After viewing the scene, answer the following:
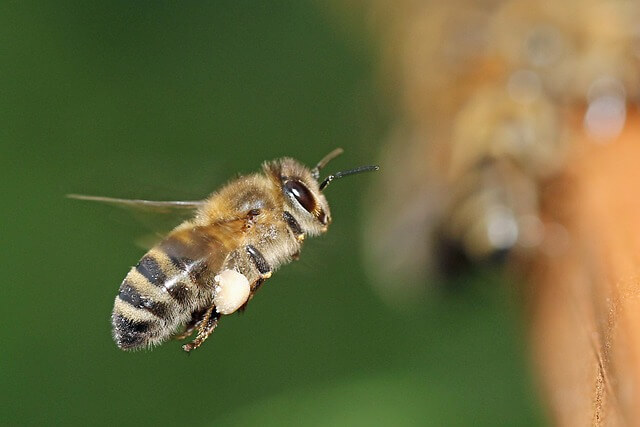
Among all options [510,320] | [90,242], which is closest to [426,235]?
[510,320]

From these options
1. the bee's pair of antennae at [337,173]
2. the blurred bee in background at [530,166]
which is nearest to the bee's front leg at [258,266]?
the bee's pair of antennae at [337,173]

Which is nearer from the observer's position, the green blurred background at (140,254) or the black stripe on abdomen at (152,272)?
the black stripe on abdomen at (152,272)

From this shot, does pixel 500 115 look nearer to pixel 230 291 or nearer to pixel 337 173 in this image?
pixel 337 173

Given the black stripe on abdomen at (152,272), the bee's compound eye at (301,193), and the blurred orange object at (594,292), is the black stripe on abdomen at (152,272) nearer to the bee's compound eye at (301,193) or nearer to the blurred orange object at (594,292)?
the bee's compound eye at (301,193)

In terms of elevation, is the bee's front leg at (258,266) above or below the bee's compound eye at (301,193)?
below

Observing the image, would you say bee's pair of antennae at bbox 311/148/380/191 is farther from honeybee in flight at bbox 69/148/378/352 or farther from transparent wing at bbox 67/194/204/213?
transparent wing at bbox 67/194/204/213

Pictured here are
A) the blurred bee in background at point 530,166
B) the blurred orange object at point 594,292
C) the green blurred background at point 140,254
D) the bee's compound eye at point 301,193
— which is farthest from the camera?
the green blurred background at point 140,254

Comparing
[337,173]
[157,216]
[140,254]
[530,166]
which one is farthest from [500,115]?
[140,254]
